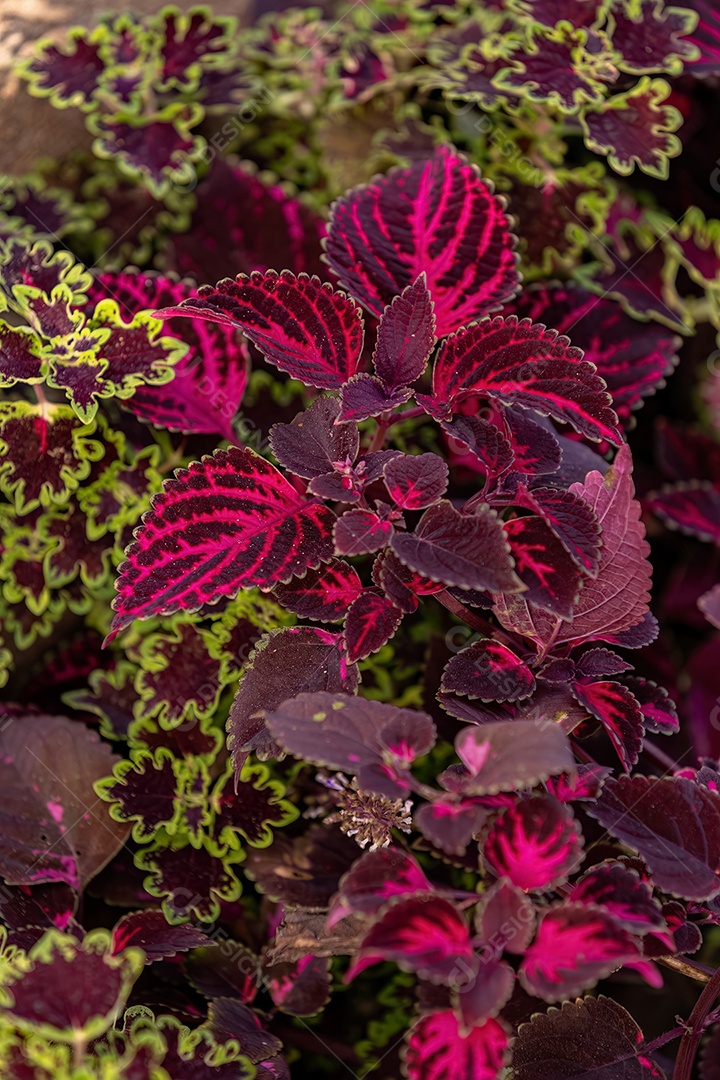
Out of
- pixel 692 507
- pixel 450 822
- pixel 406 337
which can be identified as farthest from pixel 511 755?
pixel 692 507

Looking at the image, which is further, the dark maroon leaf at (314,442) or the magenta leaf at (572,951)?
the dark maroon leaf at (314,442)

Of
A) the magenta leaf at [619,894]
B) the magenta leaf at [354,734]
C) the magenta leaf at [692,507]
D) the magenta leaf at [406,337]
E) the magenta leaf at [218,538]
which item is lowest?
the magenta leaf at [692,507]

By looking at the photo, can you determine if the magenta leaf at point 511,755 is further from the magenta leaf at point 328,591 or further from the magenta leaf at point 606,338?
the magenta leaf at point 606,338

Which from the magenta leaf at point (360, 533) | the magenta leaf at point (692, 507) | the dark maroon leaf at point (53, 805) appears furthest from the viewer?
the magenta leaf at point (692, 507)

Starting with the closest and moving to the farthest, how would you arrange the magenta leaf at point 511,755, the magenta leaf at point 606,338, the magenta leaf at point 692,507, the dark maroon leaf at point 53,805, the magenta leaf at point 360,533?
1. the magenta leaf at point 511,755
2. the magenta leaf at point 360,533
3. the dark maroon leaf at point 53,805
4. the magenta leaf at point 606,338
5. the magenta leaf at point 692,507

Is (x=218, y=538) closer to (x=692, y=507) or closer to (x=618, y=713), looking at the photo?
(x=618, y=713)

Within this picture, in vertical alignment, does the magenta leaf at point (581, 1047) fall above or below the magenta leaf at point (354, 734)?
below

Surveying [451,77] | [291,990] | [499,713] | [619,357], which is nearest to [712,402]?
[619,357]

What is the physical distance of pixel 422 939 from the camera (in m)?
0.62

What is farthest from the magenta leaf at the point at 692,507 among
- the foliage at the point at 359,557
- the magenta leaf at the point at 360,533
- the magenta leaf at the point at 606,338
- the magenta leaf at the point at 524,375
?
the magenta leaf at the point at 360,533

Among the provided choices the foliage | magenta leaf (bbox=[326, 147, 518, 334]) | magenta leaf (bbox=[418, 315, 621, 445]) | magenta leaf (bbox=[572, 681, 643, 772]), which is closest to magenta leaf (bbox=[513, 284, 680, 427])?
the foliage

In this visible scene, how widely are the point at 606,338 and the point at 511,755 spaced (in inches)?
26.2

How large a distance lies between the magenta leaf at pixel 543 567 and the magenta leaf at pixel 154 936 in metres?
0.42

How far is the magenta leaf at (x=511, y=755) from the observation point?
597 millimetres
